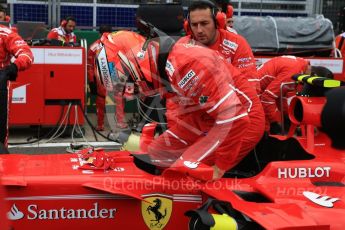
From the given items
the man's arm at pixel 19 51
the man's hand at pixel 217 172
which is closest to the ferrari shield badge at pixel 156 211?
the man's hand at pixel 217 172

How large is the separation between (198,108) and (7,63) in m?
3.02

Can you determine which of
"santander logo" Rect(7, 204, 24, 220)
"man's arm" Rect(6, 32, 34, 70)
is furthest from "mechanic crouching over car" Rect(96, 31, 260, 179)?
"man's arm" Rect(6, 32, 34, 70)

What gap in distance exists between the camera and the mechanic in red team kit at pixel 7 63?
5105 mm

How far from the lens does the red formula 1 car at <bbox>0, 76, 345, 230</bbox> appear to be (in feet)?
8.92

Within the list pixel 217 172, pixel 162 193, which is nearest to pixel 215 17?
pixel 217 172

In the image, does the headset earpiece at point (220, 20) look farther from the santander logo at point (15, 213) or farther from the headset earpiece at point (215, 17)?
the santander logo at point (15, 213)

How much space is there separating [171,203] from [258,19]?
21.7ft

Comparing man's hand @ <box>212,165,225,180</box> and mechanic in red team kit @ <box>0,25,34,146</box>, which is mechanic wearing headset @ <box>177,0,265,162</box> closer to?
man's hand @ <box>212,165,225,180</box>

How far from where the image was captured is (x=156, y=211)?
3.04m

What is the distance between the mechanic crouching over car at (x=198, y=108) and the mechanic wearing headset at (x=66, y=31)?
5.34 meters

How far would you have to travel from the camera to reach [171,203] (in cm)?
305

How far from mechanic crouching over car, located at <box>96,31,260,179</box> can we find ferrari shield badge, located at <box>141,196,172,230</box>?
22 cm

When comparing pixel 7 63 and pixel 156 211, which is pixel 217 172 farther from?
pixel 7 63

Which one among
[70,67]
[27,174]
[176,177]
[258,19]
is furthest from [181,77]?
[258,19]
